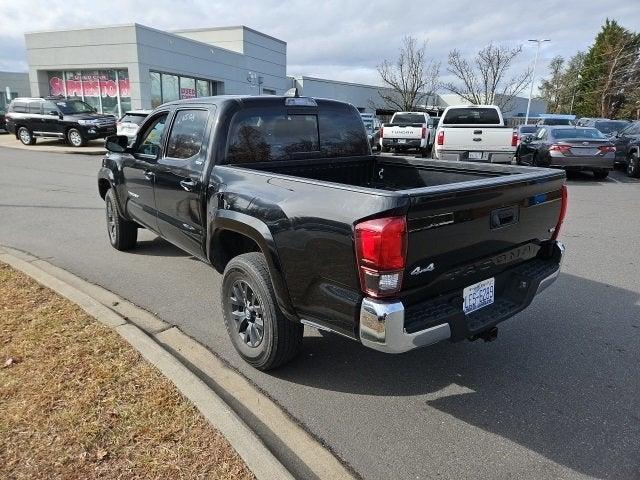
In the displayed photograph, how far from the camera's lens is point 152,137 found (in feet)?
17.0

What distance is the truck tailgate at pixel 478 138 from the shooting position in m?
12.2

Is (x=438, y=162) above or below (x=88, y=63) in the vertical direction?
below

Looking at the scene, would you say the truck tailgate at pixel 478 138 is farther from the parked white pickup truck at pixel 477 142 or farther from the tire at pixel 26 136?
the tire at pixel 26 136

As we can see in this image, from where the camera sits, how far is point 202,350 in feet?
12.6

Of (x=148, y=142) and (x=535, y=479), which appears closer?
(x=535, y=479)

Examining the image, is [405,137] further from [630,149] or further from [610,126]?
[610,126]

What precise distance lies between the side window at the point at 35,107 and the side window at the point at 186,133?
2126 cm

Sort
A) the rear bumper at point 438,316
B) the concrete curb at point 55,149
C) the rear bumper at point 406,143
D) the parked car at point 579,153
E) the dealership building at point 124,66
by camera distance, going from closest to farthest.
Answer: the rear bumper at point 438,316, the parked car at point 579,153, the rear bumper at point 406,143, the concrete curb at point 55,149, the dealership building at point 124,66

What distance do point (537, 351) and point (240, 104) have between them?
309cm

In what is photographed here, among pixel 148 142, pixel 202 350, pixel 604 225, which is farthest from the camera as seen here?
pixel 604 225

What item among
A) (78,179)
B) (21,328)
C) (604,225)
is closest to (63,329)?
(21,328)

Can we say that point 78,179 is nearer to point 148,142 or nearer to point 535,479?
point 148,142

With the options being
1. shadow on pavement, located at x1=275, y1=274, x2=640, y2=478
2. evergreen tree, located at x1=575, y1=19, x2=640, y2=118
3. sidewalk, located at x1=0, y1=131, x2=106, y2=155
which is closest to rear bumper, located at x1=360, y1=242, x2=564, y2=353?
shadow on pavement, located at x1=275, y1=274, x2=640, y2=478

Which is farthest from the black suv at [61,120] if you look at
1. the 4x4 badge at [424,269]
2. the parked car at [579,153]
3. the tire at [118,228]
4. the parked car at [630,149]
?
the 4x4 badge at [424,269]
